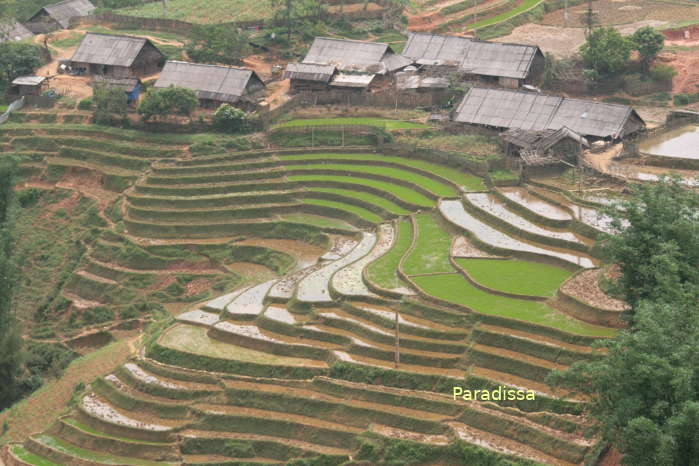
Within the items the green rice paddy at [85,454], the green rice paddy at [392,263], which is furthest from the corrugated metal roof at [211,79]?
the green rice paddy at [85,454]

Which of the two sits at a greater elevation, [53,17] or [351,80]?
[53,17]

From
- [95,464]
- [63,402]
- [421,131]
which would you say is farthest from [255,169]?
[95,464]

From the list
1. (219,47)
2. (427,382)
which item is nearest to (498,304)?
(427,382)

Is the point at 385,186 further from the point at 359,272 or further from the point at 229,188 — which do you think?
the point at 359,272

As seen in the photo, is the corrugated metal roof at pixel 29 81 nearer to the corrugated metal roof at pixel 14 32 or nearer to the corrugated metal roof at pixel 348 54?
the corrugated metal roof at pixel 14 32

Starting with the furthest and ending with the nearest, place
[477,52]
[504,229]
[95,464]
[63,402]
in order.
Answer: [477,52] < [504,229] < [63,402] < [95,464]

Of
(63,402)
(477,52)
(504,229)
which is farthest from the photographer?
(477,52)

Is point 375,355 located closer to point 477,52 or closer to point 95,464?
point 95,464
